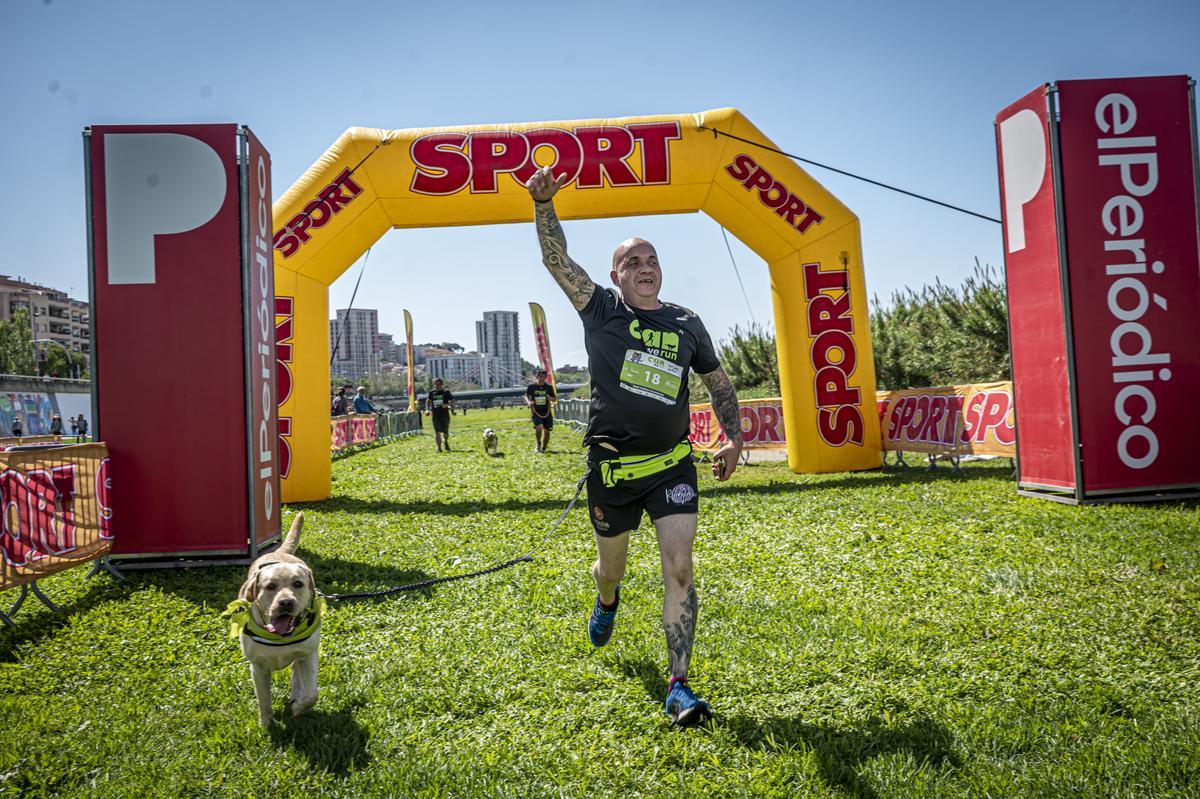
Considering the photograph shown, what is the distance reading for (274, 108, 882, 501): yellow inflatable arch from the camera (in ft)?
37.9

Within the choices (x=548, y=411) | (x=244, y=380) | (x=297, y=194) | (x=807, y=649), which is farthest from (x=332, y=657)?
(x=548, y=411)

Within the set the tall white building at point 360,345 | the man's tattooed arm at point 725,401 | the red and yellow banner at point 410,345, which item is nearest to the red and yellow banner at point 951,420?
the man's tattooed arm at point 725,401

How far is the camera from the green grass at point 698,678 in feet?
10.3

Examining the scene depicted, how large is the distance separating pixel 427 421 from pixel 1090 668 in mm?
48446

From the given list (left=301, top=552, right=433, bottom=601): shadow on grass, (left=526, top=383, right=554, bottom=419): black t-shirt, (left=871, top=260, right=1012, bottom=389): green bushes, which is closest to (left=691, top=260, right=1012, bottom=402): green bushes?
(left=871, top=260, right=1012, bottom=389): green bushes

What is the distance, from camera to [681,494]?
3.94 metres

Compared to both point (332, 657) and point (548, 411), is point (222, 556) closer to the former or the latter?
point (332, 657)

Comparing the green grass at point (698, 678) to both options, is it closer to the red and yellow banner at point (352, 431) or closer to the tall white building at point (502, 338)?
the red and yellow banner at point (352, 431)

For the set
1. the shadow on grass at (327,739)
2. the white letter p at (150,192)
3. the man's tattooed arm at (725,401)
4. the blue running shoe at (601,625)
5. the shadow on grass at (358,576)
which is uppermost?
the white letter p at (150,192)

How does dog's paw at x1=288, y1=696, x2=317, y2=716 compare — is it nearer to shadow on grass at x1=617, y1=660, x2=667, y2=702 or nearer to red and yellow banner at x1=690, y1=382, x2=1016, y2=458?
shadow on grass at x1=617, y1=660, x2=667, y2=702

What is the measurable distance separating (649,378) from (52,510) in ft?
16.8

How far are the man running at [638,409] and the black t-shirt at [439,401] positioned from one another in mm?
17576

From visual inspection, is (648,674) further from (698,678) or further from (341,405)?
(341,405)

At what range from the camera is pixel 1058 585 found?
17.8 ft
